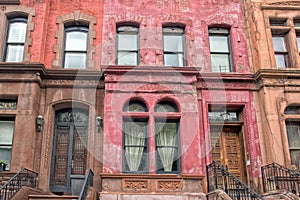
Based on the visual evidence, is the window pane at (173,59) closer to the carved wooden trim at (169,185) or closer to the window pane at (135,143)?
the window pane at (135,143)

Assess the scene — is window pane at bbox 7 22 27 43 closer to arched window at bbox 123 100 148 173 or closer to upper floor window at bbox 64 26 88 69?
upper floor window at bbox 64 26 88 69

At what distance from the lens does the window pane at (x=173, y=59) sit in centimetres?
1397

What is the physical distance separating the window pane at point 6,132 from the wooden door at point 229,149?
7551 mm

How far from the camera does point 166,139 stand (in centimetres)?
1252

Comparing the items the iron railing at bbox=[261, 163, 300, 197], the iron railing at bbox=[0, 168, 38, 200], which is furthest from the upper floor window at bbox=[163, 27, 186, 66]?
the iron railing at bbox=[0, 168, 38, 200]

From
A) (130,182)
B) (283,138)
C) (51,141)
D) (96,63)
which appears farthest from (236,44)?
(51,141)

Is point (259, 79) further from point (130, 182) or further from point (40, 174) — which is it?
point (40, 174)

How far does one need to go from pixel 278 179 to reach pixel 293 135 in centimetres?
220

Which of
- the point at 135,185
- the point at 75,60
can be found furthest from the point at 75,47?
the point at 135,185

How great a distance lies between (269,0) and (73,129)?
994 cm

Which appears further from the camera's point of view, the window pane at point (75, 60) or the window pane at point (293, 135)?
the window pane at point (75, 60)

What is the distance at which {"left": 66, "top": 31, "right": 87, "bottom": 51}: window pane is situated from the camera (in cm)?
1416

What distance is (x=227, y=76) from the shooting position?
13.6 meters

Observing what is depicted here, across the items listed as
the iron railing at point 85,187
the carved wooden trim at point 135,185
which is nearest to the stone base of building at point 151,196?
the carved wooden trim at point 135,185
